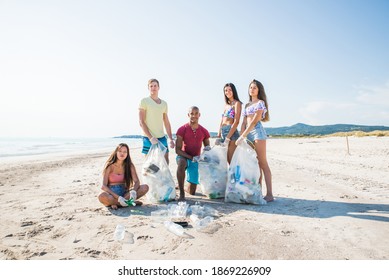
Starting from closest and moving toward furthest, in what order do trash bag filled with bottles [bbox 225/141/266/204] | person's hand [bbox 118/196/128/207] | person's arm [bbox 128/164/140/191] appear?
person's hand [bbox 118/196/128/207]
person's arm [bbox 128/164/140/191]
trash bag filled with bottles [bbox 225/141/266/204]

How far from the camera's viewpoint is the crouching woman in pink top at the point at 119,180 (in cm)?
388

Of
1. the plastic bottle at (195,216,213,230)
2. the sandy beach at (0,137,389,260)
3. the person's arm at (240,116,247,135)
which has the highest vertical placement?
the person's arm at (240,116,247,135)

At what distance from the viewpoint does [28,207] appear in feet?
13.4

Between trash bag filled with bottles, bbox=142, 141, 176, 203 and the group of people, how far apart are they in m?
0.22

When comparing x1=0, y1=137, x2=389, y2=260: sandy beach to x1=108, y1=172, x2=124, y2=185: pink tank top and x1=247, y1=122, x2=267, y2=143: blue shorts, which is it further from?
x1=247, y1=122, x2=267, y2=143: blue shorts

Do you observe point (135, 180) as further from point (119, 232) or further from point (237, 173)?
point (237, 173)

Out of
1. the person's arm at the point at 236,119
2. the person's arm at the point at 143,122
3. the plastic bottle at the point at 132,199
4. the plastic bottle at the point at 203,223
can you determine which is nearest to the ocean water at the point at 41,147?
the person's arm at the point at 143,122

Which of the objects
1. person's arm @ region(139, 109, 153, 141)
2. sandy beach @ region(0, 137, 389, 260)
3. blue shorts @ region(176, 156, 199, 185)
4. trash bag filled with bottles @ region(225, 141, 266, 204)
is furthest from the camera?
blue shorts @ region(176, 156, 199, 185)

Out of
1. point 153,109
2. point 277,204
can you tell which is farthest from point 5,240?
point 277,204

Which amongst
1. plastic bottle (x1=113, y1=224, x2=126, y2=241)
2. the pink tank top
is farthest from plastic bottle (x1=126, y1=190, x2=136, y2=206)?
plastic bottle (x1=113, y1=224, x2=126, y2=241)

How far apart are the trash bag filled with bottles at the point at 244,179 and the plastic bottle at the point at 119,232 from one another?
190 cm

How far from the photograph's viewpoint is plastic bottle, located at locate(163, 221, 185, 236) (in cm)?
284
